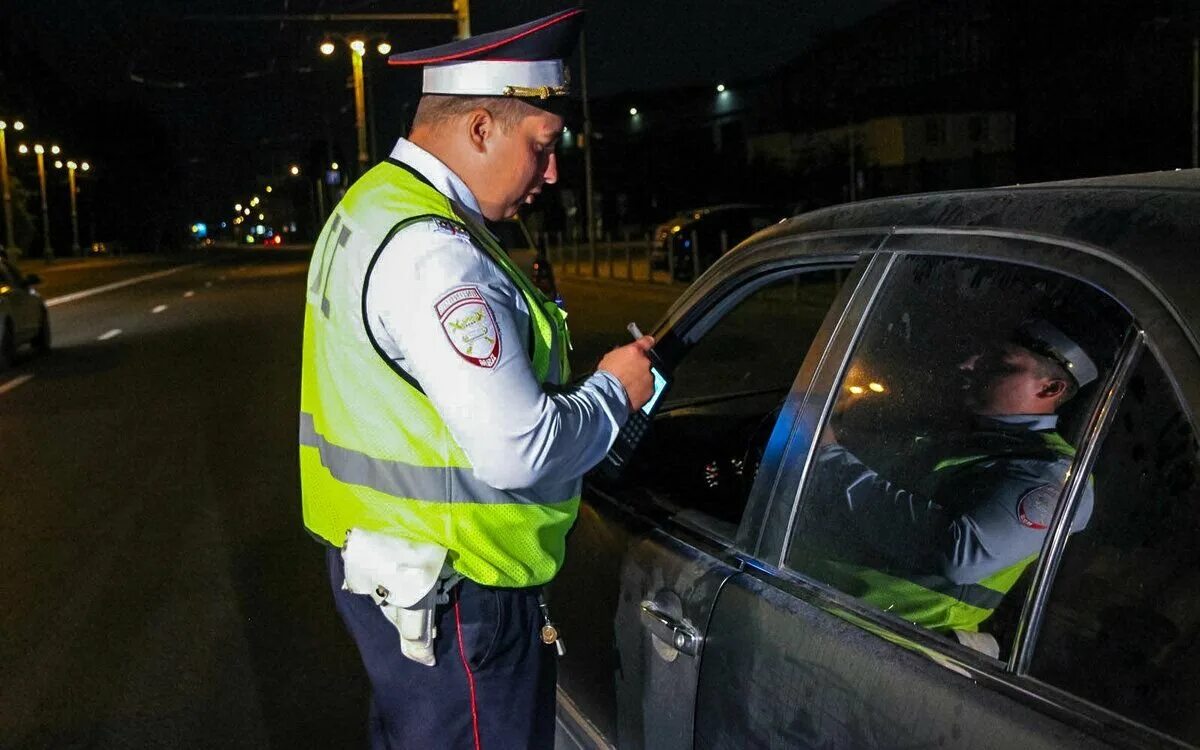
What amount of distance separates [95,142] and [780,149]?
207 ft

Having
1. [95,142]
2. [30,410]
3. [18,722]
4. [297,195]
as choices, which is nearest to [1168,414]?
A: [18,722]

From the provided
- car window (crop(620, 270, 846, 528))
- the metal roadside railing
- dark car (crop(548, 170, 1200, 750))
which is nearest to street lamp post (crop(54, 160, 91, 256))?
the metal roadside railing

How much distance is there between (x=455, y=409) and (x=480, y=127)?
0.56m

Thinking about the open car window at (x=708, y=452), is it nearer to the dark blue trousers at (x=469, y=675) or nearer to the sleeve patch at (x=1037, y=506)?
the dark blue trousers at (x=469, y=675)

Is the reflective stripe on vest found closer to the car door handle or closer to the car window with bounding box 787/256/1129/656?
the car door handle

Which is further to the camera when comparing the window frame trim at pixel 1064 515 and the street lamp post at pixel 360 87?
the street lamp post at pixel 360 87

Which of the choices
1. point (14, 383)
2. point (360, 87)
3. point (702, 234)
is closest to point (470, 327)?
point (14, 383)

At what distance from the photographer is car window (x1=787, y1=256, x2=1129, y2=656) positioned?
201 cm

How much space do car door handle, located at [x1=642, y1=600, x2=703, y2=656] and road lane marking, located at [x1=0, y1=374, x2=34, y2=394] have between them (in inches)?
510

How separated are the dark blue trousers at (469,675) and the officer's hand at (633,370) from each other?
402mm

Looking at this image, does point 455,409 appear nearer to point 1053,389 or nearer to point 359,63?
point 1053,389

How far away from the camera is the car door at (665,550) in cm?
233

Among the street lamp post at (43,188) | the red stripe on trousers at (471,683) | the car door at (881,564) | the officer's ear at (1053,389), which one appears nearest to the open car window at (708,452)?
the car door at (881,564)

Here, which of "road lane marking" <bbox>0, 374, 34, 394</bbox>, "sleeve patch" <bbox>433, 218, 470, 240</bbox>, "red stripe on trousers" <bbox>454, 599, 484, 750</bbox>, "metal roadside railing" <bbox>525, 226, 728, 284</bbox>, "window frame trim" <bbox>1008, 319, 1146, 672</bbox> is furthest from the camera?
"metal roadside railing" <bbox>525, 226, 728, 284</bbox>
